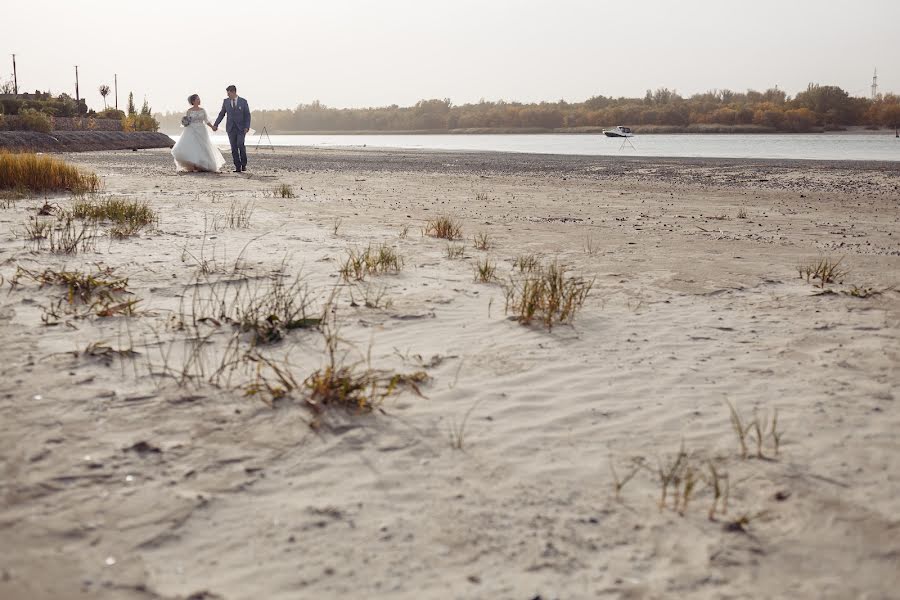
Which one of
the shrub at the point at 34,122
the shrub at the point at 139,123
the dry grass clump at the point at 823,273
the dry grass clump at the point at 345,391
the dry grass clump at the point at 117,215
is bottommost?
the dry grass clump at the point at 345,391

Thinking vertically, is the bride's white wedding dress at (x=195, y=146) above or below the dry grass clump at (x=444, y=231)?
above

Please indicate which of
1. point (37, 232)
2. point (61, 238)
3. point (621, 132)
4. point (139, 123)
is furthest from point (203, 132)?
point (621, 132)

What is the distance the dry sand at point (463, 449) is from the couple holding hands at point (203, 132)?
11233 mm

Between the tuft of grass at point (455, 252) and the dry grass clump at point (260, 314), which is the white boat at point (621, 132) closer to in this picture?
the tuft of grass at point (455, 252)

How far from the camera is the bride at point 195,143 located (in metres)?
16.8

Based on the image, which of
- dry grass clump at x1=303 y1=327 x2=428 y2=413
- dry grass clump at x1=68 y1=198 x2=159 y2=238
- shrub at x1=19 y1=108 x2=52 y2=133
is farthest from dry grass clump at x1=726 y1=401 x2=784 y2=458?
shrub at x1=19 y1=108 x2=52 y2=133

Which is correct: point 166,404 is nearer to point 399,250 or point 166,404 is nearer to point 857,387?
point 857,387

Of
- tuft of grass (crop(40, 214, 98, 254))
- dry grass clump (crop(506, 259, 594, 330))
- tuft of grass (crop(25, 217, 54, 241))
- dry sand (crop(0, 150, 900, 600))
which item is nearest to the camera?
dry sand (crop(0, 150, 900, 600))

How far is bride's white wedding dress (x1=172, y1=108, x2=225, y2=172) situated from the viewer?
1683 cm

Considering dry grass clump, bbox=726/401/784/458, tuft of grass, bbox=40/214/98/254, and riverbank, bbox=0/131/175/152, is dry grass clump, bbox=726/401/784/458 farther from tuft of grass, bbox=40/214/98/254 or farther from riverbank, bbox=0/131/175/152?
riverbank, bbox=0/131/175/152

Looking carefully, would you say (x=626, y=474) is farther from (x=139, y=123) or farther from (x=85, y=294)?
(x=139, y=123)

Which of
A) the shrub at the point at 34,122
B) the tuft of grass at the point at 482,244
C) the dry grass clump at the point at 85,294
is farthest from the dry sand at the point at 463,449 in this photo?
the shrub at the point at 34,122

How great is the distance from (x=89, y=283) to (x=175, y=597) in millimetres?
3527

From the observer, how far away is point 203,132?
16922 mm
